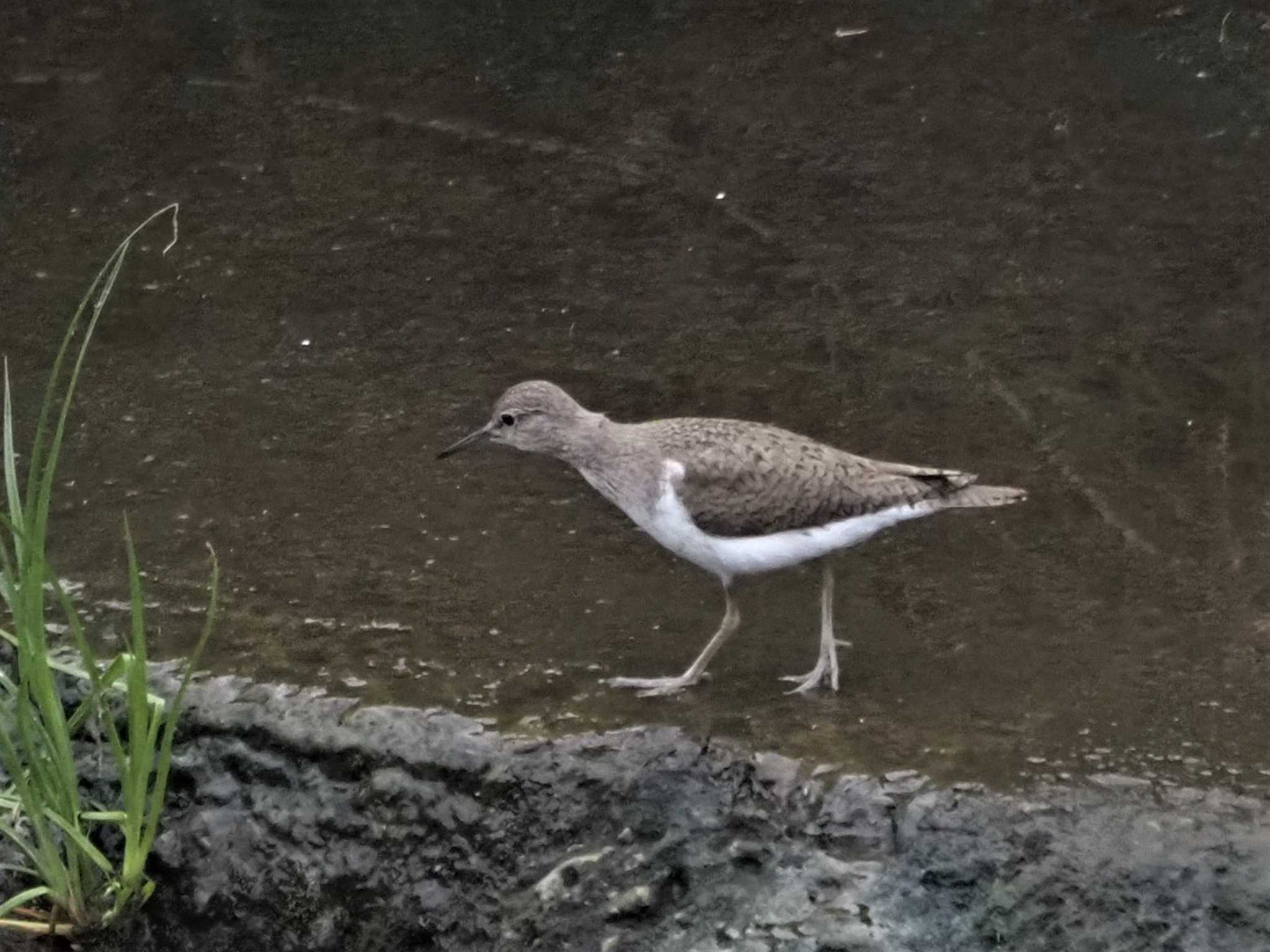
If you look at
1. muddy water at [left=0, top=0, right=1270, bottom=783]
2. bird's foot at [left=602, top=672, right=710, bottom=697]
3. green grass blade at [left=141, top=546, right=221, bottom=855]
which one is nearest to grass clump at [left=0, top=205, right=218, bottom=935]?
green grass blade at [left=141, top=546, right=221, bottom=855]

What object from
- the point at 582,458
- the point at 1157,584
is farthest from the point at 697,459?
the point at 1157,584

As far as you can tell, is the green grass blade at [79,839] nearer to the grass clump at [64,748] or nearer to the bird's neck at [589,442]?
the grass clump at [64,748]

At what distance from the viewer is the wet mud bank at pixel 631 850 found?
427 centimetres

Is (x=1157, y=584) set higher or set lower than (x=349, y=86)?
lower

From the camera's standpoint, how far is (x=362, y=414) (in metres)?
6.54

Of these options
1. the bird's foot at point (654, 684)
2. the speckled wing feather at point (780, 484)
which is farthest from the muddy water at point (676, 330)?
the speckled wing feather at point (780, 484)

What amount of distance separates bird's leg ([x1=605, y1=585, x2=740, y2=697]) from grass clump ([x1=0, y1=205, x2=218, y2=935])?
1210 mm

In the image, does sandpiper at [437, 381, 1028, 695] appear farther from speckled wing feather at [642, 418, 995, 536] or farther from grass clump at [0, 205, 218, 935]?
grass clump at [0, 205, 218, 935]

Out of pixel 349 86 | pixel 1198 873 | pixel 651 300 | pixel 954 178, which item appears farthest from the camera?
pixel 349 86

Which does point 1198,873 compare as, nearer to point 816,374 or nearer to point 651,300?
point 816,374

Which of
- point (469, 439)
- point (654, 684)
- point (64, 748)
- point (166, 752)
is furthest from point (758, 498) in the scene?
point (64, 748)

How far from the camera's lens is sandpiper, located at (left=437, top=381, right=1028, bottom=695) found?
5.12 metres

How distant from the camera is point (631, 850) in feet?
15.0

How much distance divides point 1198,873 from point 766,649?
5.08 ft
